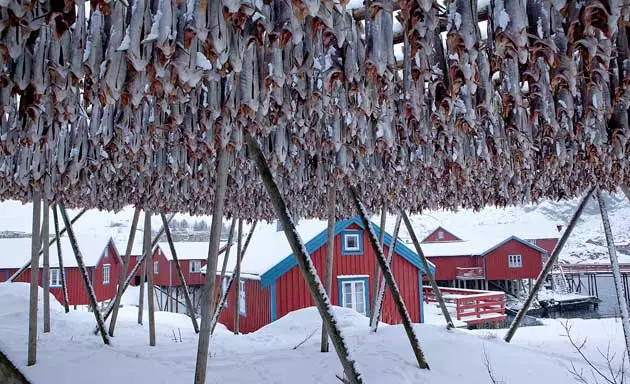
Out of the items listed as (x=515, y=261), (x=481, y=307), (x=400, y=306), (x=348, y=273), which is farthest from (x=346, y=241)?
(x=515, y=261)

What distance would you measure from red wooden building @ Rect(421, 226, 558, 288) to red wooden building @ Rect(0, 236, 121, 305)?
2239cm

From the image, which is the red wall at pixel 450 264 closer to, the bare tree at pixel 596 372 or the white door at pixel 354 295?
the white door at pixel 354 295

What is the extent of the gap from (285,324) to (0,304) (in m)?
7.29

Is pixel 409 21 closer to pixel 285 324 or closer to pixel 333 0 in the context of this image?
pixel 333 0

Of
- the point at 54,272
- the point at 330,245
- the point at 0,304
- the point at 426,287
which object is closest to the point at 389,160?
the point at 330,245

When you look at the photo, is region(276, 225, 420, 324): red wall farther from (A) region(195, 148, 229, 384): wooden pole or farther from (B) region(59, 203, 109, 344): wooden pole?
(A) region(195, 148, 229, 384): wooden pole

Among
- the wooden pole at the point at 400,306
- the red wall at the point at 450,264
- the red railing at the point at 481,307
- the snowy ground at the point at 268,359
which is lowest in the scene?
the red railing at the point at 481,307

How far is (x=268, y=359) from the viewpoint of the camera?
20.8ft

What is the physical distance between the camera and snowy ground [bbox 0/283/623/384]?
518cm

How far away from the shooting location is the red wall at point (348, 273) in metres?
13.9

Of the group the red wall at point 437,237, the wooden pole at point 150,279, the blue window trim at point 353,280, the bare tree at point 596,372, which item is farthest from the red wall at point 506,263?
the wooden pole at point 150,279

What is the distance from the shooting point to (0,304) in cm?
1027

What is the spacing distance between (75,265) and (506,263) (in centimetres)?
2844

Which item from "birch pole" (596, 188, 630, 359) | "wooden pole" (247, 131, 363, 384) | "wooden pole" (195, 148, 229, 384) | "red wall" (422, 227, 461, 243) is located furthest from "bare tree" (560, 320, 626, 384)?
"red wall" (422, 227, 461, 243)
